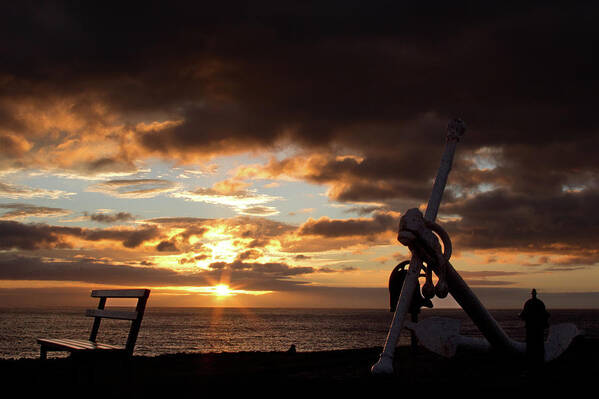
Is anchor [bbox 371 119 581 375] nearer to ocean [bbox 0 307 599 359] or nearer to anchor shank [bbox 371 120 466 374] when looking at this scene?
anchor shank [bbox 371 120 466 374]

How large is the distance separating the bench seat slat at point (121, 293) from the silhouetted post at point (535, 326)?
19.3 ft

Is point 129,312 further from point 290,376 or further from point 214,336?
point 214,336

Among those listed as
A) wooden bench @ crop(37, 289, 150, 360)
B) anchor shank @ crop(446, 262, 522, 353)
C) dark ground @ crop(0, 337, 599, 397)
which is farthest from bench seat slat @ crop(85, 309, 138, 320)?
anchor shank @ crop(446, 262, 522, 353)

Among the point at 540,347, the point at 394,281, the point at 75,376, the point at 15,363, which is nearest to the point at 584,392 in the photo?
the point at 540,347

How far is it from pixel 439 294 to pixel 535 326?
2.01 meters

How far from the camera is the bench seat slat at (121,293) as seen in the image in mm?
6656

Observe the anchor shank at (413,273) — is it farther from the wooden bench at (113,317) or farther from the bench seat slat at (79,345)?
the bench seat slat at (79,345)

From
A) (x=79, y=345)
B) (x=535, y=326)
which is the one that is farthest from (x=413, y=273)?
(x=79, y=345)

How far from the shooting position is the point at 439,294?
27.4 feet

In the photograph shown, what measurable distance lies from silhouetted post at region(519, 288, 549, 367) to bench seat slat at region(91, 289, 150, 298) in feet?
19.3

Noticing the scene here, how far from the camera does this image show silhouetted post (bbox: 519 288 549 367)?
353 inches

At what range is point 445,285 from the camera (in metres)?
8.38

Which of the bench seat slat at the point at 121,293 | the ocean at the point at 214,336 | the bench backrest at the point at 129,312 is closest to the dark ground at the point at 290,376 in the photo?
the bench backrest at the point at 129,312

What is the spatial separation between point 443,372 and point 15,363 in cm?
774
